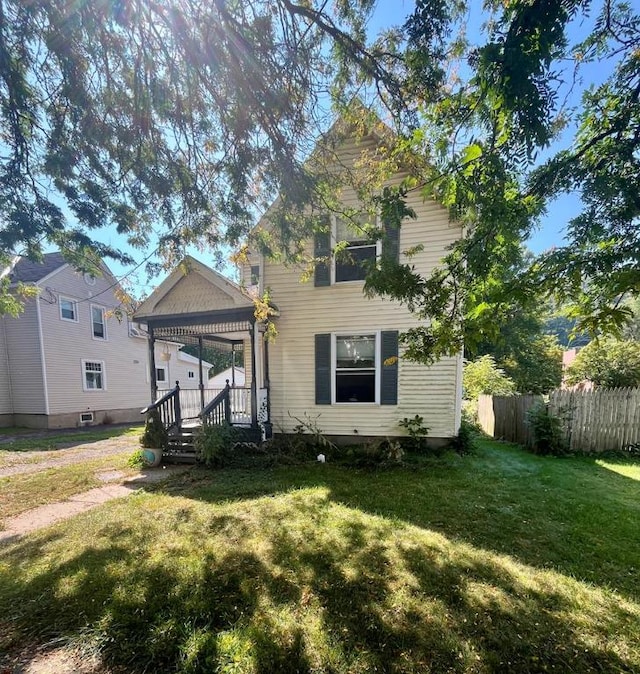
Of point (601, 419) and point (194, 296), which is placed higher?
point (194, 296)

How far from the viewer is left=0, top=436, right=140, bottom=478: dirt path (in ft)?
24.4

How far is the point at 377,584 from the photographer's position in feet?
9.37

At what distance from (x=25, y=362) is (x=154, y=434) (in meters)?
11.2

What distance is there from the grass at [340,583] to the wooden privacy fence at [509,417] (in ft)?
12.2

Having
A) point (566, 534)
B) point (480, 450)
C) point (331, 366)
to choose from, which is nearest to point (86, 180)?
point (331, 366)

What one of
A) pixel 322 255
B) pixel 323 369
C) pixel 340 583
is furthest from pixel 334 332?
pixel 340 583

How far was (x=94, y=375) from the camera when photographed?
1600 centimetres

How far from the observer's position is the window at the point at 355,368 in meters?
7.81

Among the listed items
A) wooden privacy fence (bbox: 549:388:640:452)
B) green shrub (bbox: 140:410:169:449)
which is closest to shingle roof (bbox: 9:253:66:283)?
green shrub (bbox: 140:410:169:449)

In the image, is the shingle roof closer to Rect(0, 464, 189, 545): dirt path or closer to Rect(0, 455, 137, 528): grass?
Rect(0, 455, 137, 528): grass

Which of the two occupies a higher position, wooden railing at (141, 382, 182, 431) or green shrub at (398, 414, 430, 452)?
wooden railing at (141, 382, 182, 431)

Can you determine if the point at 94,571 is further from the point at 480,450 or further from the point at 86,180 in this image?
the point at 480,450

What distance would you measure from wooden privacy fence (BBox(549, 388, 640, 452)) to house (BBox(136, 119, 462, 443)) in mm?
2642

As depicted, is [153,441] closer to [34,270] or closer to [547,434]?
[547,434]
